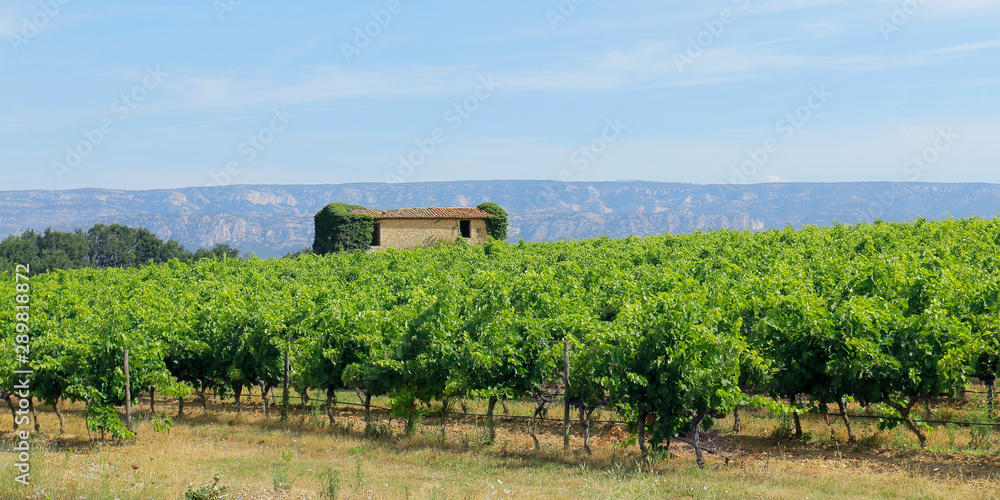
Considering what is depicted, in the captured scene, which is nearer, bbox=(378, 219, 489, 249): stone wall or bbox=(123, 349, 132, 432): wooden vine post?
bbox=(123, 349, 132, 432): wooden vine post

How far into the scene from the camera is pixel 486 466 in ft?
36.4

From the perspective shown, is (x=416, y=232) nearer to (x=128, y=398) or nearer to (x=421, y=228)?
(x=421, y=228)

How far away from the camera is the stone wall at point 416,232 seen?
53125mm

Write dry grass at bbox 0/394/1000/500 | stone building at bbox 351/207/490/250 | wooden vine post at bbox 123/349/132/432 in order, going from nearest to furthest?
dry grass at bbox 0/394/1000/500, wooden vine post at bbox 123/349/132/432, stone building at bbox 351/207/490/250

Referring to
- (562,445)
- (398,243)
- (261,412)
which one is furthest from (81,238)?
(562,445)

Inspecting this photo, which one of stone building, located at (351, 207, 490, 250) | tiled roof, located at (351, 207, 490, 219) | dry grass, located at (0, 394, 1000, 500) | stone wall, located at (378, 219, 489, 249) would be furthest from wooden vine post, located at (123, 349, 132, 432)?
tiled roof, located at (351, 207, 490, 219)

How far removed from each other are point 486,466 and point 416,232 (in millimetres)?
42866

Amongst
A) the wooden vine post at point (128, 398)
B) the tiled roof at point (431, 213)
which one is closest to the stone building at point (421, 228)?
the tiled roof at point (431, 213)

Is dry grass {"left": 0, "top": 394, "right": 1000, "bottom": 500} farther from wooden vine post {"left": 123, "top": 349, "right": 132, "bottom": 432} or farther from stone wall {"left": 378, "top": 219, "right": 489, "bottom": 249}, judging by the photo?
stone wall {"left": 378, "top": 219, "right": 489, "bottom": 249}

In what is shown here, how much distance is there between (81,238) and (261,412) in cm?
9921

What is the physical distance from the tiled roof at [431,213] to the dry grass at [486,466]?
38.9 metres

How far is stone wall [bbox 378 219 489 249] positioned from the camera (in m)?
53.1

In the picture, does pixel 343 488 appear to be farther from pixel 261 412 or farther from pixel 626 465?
pixel 261 412

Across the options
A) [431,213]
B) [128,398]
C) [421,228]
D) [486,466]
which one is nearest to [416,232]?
[421,228]
